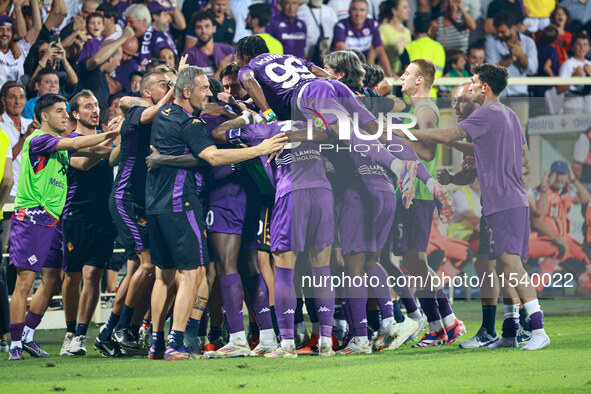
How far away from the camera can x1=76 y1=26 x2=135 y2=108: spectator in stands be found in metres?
11.0

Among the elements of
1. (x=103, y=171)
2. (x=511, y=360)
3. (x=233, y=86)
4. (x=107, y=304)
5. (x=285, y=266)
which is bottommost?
(x=107, y=304)

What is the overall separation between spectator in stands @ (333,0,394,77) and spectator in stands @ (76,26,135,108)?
3101 millimetres

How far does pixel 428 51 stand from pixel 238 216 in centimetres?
691

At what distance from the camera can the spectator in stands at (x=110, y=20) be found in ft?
37.8

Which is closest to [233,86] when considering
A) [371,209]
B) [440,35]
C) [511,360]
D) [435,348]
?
[371,209]

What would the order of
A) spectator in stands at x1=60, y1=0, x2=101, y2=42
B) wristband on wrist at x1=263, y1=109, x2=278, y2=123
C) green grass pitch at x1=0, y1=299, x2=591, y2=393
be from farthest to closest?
spectator in stands at x1=60, y1=0, x2=101, y2=42 → wristband on wrist at x1=263, y1=109, x2=278, y2=123 → green grass pitch at x1=0, y1=299, x2=591, y2=393

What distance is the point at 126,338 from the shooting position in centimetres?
731

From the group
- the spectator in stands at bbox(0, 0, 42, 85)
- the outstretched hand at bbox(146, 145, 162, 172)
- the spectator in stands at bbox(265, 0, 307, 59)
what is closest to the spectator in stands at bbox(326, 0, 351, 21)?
the spectator in stands at bbox(265, 0, 307, 59)

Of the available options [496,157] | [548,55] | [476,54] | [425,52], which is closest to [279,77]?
[496,157]

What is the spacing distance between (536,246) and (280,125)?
294cm

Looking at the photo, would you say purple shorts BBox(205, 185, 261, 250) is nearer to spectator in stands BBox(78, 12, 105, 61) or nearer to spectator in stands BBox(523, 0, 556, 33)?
spectator in stands BBox(78, 12, 105, 61)

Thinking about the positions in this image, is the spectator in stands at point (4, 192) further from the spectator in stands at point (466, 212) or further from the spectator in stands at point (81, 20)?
A: the spectator in stands at point (466, 212)

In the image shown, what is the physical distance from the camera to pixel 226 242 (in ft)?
23.2

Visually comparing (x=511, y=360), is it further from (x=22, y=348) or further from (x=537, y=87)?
(x=537, y=87)
